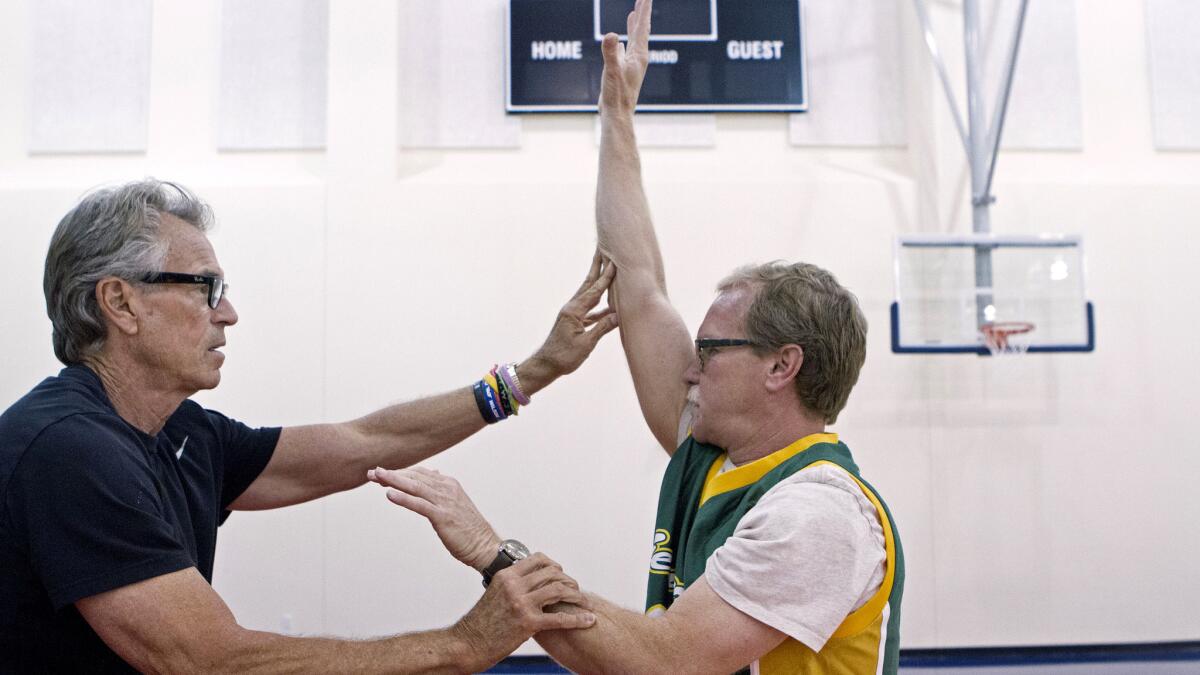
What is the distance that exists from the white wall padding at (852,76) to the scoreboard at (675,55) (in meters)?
0.12

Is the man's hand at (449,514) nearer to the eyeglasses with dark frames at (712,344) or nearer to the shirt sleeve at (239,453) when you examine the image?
the eyeglasses with dark frames at (712,344)

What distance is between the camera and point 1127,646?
517 cm

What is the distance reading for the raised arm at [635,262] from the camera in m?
2.07

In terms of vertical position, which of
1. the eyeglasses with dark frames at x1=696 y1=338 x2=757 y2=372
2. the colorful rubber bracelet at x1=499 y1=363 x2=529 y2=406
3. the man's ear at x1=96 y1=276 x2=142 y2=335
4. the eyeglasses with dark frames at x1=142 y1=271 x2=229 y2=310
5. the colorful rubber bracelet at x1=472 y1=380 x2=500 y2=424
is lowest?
the colorful rubber bracelet at x1=472 y1=380 x2=500 y2=424

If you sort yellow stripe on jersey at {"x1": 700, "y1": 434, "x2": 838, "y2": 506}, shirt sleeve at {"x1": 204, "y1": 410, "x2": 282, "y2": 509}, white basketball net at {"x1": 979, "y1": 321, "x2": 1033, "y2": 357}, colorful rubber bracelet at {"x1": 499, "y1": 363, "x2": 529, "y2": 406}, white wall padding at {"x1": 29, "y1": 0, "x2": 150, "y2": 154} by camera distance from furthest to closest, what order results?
1. white wall padding at {"x1": 29, "y1": 0, "x2": 150, "y2": 154}
2. white basketball net at {"x1": 979, "y1": 321, "x2": 1033, "y2": 357}
3. colorful rubber bracelet at {"x1": 499, "y1": 363, "x2": 529, "y2": 406}
4. shirt sleeve at {"x1": 204, "y1": 410, "x2": 282, "y2": 509}
5. yellow stripe on jersey at {"x1": 700, "y1": 434, "x2": 838, "y2": 506}

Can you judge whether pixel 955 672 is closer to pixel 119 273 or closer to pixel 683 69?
pixel 683 69

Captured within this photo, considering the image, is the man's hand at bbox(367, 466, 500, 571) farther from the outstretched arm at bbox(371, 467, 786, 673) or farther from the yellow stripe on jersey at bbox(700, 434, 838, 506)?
the yellow stripe on jersey at bbox(700, 434, 838, 506)

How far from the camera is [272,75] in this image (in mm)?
5496

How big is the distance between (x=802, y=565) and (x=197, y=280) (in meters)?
1.29

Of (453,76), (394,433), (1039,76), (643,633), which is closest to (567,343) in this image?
(394,433)

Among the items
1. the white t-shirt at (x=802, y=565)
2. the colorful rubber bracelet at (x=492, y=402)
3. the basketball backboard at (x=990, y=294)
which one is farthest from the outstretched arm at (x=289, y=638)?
the basketball backboard at (x=990, y=294)

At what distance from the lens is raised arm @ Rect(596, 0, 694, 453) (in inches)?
81.5

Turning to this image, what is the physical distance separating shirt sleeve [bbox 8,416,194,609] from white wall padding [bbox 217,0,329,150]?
13.8 feet

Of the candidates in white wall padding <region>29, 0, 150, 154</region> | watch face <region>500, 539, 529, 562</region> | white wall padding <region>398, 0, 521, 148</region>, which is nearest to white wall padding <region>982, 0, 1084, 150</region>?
white wall padding <region>398, 0, 521, 148</region>
